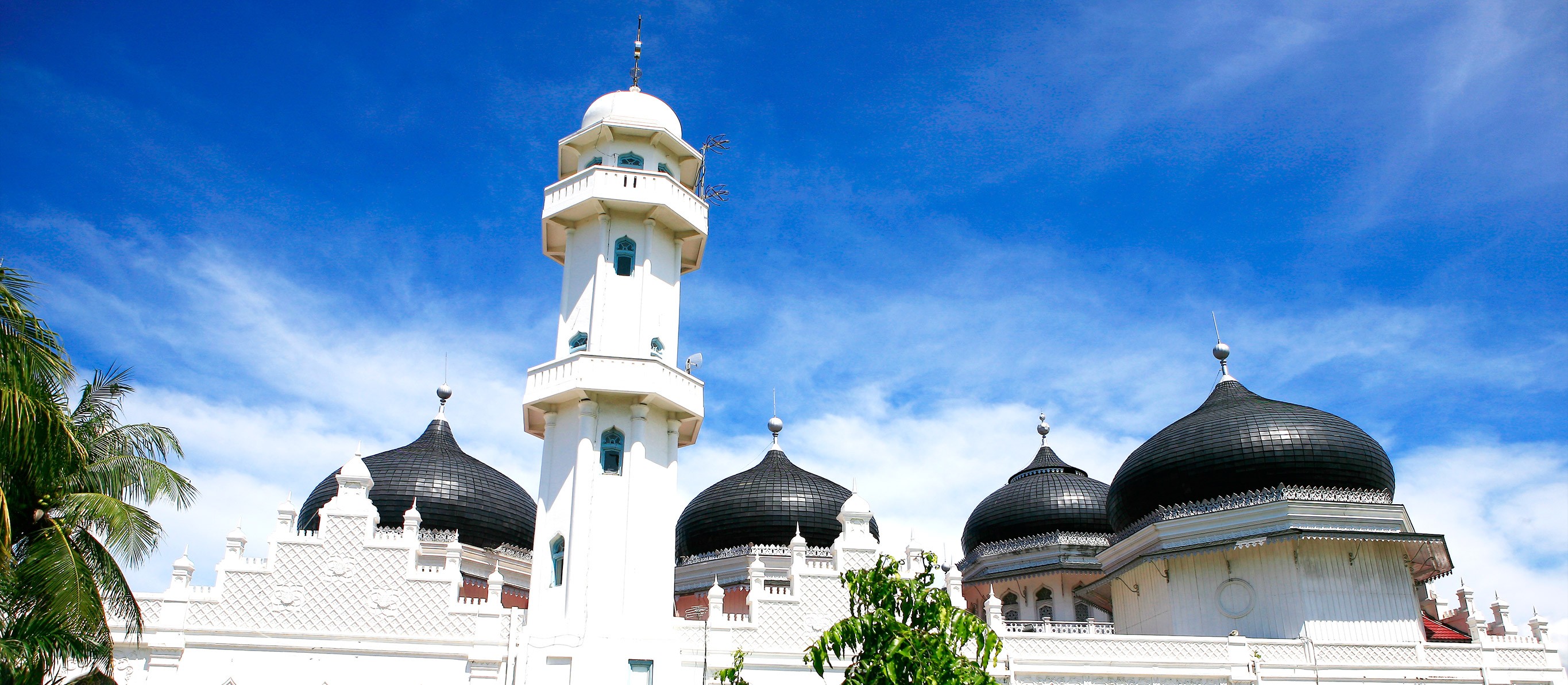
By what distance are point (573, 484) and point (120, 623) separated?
7659mm

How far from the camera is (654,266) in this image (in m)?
21.7

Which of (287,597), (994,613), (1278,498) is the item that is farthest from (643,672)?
(1278,498)

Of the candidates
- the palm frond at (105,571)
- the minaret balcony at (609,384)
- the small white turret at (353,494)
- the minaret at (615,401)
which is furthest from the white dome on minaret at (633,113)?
the palm frond at (105,571)

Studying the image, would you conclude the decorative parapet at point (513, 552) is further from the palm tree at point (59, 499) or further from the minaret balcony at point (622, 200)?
the palm tree at point (59, 499)

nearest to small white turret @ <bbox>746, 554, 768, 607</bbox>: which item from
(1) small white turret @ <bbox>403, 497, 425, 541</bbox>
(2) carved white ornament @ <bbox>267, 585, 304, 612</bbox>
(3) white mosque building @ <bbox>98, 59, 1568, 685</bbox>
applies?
(3) white mosque building @ <bbox>98, 59, 1568, 685</bbox>

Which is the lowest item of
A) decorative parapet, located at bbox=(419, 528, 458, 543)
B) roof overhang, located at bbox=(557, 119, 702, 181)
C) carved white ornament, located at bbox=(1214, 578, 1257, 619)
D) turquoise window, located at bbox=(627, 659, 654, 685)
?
turquoise window, located at bbox=(627, 659, 654, 685)

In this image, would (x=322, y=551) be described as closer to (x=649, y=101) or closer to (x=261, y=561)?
(x=261, y=561)

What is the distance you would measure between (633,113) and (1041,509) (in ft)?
52.7

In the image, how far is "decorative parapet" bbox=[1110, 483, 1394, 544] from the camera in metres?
23.2

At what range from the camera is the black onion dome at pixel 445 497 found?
25359 mm

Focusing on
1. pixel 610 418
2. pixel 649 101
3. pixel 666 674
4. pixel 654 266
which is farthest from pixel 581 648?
pixel 649 101

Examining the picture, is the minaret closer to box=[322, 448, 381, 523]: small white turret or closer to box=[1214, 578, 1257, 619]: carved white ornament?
box=[322, 448, 381, 523]: small white turret

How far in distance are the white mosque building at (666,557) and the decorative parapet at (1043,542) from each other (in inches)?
75.4

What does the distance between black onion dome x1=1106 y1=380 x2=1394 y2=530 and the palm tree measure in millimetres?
19295
